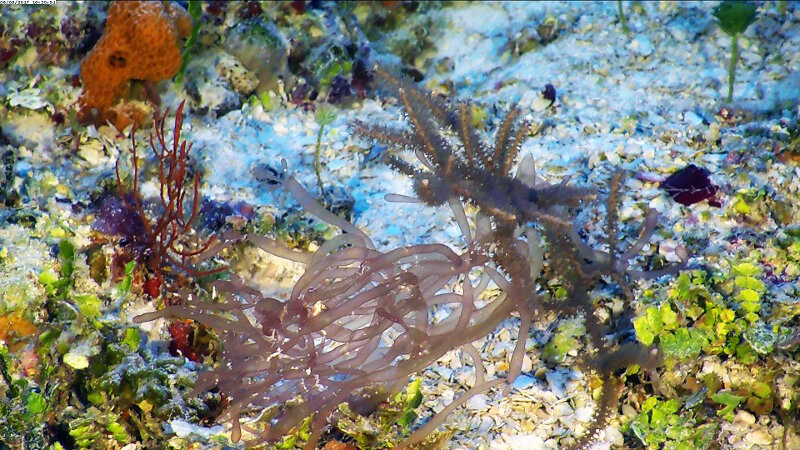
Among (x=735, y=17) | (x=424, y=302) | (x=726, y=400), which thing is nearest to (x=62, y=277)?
(x=424, y=302)

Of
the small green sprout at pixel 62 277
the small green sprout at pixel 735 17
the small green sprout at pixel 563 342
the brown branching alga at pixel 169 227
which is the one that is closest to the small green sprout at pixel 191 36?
the brown branching alga at pixel 169 227

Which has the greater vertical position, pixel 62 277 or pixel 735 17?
pixel 735 17

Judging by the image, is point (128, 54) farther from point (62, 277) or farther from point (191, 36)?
point (62, 277)

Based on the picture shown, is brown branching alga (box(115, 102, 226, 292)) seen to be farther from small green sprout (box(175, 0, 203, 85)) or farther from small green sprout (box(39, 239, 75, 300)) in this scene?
small green sprout (box(175, 0, 203, 85))

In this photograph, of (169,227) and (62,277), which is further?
(169,227)

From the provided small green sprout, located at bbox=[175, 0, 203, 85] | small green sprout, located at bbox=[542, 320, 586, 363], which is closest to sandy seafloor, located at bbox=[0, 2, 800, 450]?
small green sprout, located at bbox=[542, 320, 586, 363]

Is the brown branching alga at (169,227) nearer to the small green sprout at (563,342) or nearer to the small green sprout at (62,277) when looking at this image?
the small green sprout at (62,277)

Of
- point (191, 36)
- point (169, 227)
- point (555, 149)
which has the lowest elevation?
point (169, 227)
